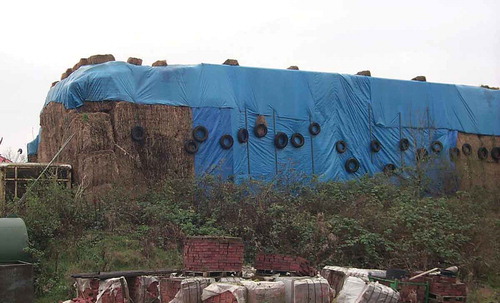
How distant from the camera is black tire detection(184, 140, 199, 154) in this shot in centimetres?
1991

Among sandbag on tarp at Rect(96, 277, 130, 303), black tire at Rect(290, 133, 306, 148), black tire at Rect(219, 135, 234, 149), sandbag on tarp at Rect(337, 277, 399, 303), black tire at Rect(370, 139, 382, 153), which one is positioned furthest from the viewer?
black tire at Rect(370, 139, 382, 153)

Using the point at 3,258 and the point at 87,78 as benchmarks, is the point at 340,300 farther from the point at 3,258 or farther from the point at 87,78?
the point at 87,78

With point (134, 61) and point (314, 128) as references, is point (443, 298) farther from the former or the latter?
point (134, 61)

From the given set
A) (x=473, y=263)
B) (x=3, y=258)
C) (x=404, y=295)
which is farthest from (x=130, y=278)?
(x=473, y=263)

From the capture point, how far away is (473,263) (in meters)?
15.1

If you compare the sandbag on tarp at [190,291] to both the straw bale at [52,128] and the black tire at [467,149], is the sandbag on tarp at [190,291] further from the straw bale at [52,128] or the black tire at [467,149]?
the black tire at [467,149]

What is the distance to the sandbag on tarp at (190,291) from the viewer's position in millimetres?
9977

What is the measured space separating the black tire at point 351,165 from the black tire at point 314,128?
145 cm

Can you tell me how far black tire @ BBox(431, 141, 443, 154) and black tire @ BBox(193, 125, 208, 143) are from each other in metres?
8.43

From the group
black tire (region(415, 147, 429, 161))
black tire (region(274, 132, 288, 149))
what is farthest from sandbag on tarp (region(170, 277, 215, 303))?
black tire (region(415, 147, 429, 161))

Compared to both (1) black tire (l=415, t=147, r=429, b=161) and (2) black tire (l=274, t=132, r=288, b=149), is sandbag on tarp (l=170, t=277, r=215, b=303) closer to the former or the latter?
(2) black tire (l=274, t=132, r=288, b=149)

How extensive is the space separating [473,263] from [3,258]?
10.1 m

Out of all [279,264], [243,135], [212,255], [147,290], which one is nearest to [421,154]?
[243,135]

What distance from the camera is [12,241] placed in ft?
41.8
